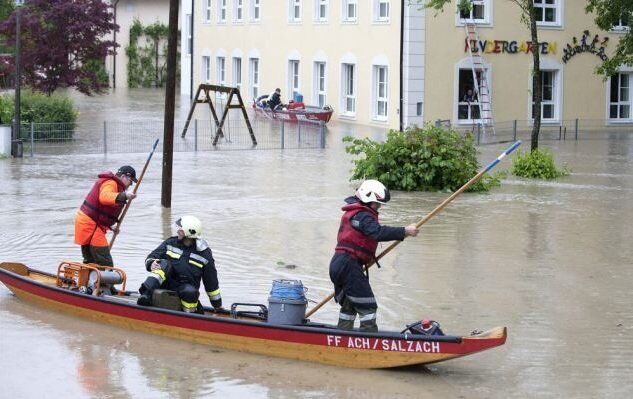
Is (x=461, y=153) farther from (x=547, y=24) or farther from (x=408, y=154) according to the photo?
(x=547, y=24)

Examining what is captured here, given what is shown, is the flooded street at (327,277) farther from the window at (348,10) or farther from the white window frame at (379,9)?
the window at (348,10)

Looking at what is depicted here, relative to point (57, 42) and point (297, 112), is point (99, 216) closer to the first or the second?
point (57, 42)

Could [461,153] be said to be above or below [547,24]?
below

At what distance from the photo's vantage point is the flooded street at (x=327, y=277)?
11023 mm

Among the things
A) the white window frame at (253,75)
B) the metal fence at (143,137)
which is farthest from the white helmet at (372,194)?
the white window frame at (253,75)

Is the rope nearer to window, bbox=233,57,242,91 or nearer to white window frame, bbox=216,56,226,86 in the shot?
window, bbox=233,57,242,91

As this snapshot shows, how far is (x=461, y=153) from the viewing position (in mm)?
25359

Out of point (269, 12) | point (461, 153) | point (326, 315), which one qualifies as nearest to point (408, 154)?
point (461, 153)

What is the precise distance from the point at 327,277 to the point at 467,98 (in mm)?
26225

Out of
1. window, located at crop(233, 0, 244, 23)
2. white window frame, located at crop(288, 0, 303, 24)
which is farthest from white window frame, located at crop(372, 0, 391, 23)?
window, located at crop(233, 0, 244, 23)

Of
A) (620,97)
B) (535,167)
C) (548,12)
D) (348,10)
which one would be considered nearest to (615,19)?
(535,167)

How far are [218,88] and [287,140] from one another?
284 cm

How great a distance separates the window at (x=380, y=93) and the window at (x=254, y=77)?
1174 cm

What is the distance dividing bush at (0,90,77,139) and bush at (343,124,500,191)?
43.2 feet
